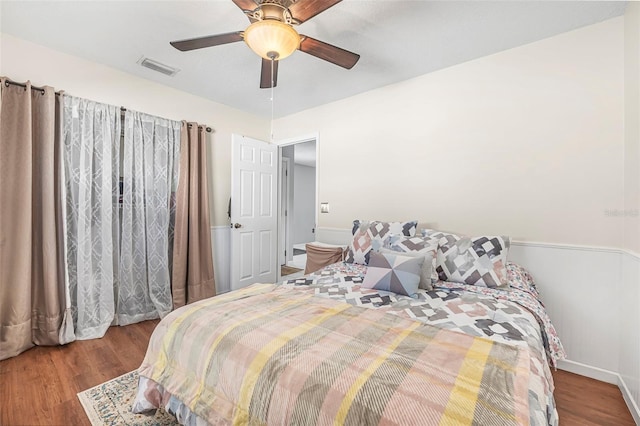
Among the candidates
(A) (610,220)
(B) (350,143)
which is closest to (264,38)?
(B) (350,143)

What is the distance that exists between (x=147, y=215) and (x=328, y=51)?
95.8 inches

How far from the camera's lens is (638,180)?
1649 millimetres

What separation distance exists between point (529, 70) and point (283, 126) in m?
2.87

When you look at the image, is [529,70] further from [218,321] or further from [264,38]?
[218,321]

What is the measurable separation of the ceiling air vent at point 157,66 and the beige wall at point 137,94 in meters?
0.33

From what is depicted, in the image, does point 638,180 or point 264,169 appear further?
point 264,169

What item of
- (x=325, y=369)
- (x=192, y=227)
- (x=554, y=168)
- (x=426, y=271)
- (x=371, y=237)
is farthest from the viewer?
(x=192, y=227)

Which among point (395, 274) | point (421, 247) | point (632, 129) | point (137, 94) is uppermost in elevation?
point (137, 94)

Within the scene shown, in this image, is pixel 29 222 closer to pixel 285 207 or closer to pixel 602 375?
pixel 285 207

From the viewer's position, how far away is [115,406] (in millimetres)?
1604

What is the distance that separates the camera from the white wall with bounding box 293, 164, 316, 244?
772 cm

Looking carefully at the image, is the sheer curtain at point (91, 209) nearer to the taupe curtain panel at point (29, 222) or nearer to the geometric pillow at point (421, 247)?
the taupe curtain panel at point (29, 222)

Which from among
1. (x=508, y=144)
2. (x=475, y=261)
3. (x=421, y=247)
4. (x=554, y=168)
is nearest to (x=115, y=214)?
(x=421, y=247)

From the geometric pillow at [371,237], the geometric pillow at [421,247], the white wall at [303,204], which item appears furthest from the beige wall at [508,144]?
the white wall at [303,204]
